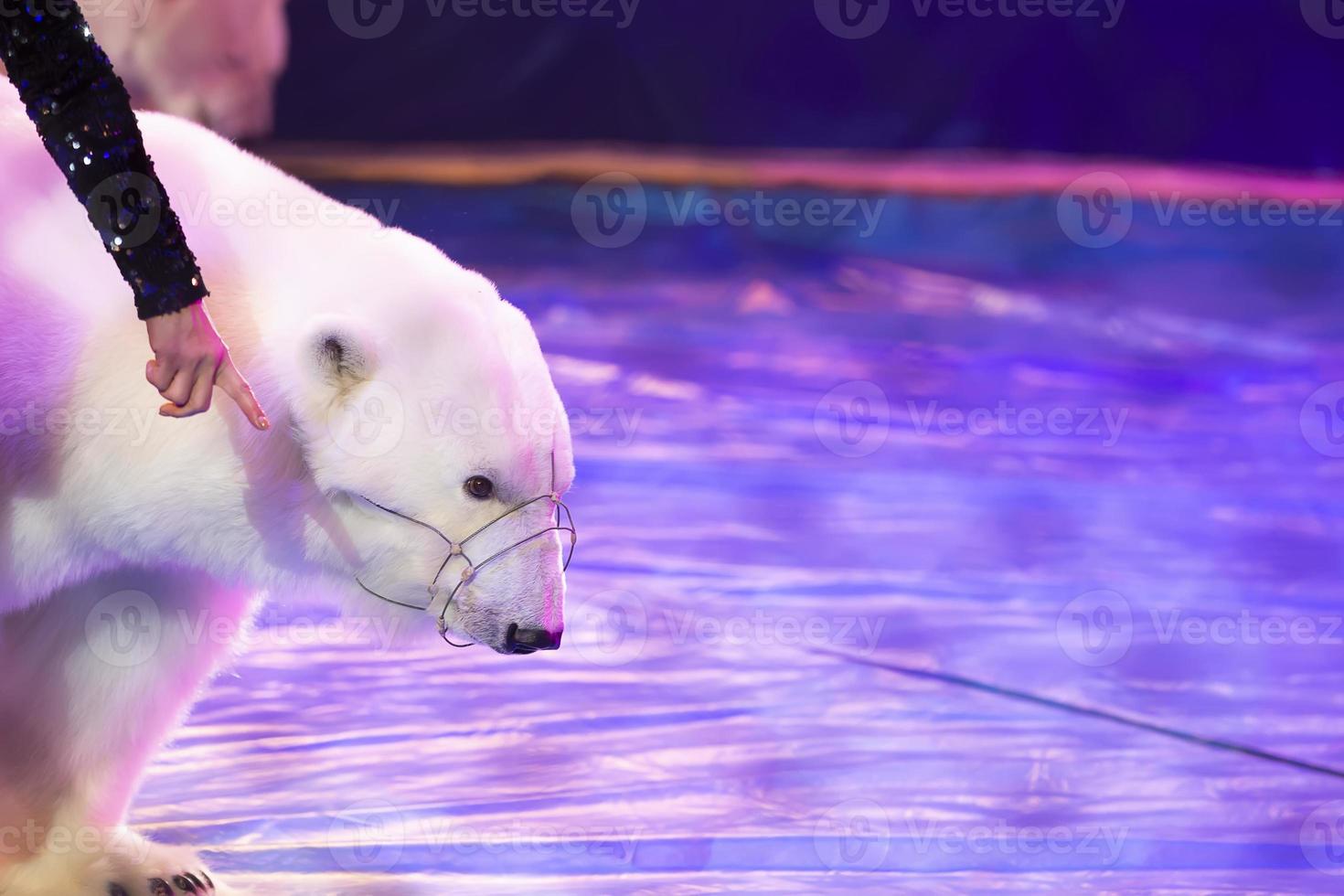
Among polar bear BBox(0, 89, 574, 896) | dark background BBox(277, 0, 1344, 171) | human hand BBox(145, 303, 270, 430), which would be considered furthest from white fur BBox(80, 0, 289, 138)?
human hand BBox(145, 303, 270, 430)

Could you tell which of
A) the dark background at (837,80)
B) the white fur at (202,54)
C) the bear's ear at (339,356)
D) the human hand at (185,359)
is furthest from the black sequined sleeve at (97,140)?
the dark background at (837,80)

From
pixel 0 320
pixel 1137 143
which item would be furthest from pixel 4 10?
pixel 1137 143

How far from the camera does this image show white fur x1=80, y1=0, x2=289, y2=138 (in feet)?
9.24

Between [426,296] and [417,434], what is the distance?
19 cm

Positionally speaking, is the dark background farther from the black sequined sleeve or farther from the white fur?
the black sequined sleeve

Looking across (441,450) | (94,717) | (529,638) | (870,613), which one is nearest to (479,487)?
(441,450)

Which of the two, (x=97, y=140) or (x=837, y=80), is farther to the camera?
(x=837, y=80)

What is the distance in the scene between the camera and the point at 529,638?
1754 mm

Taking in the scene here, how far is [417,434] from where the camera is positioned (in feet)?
5.49

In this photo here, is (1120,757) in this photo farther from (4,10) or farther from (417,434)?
(4,10)

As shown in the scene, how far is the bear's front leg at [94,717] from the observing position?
6.59 feet

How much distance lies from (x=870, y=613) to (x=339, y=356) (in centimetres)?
161

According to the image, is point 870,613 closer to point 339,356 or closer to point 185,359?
point 339,356

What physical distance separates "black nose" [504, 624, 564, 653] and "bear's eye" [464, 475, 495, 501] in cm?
18
